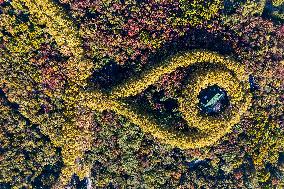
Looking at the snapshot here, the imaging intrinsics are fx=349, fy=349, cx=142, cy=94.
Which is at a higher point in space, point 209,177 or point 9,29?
point 9,29

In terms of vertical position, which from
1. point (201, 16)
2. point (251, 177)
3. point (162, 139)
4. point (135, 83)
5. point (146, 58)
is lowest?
point (251, 177)

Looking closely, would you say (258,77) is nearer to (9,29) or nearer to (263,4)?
(263,4)

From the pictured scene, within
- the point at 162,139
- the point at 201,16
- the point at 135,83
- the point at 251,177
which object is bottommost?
the point at 251,177

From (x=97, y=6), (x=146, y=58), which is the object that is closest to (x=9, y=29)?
(x=97, y=6)

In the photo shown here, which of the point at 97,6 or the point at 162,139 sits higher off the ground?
the point at 97,6

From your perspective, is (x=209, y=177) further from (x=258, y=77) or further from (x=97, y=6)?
(x=97, y=6)

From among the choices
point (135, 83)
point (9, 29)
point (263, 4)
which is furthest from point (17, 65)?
point (263, 4)
